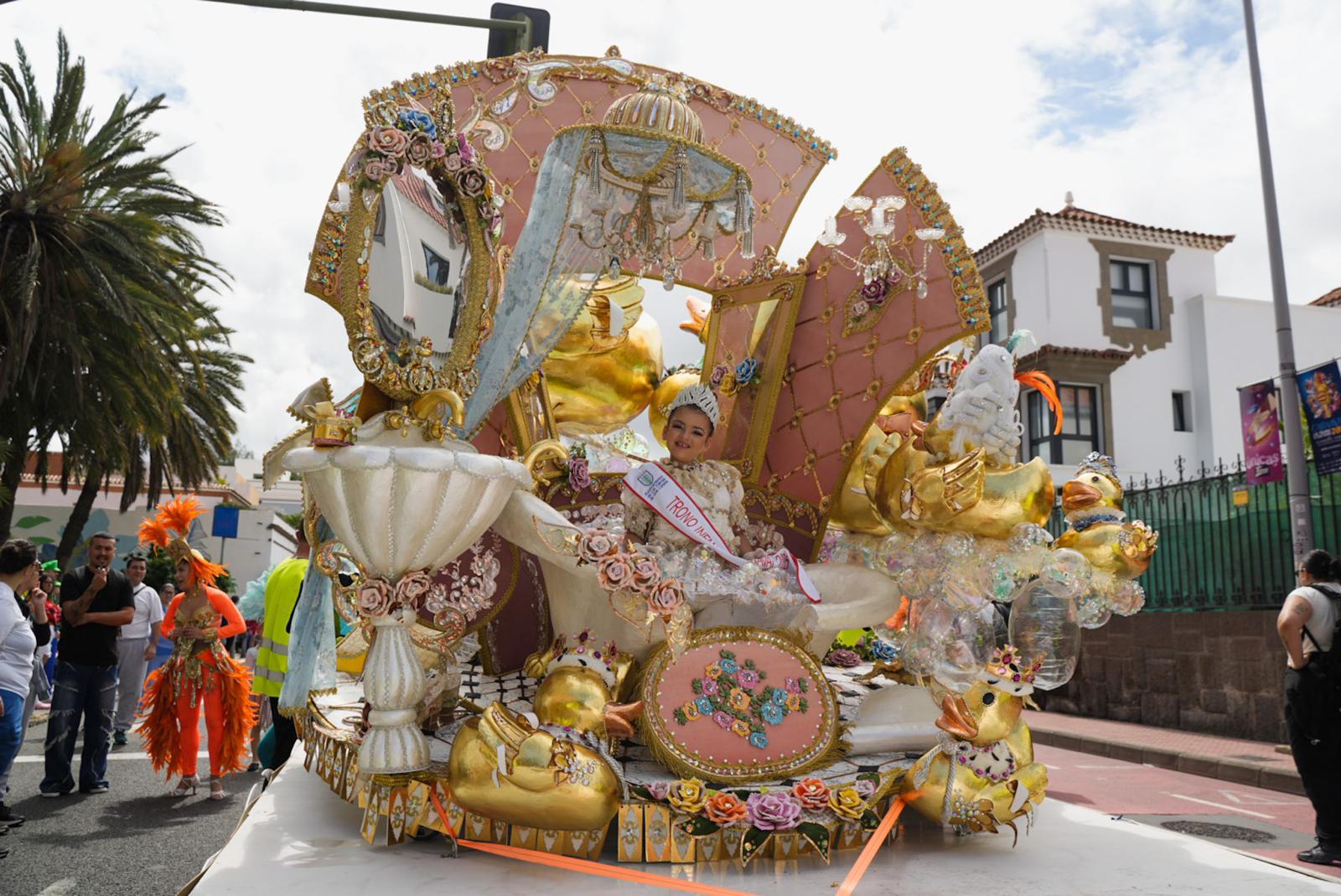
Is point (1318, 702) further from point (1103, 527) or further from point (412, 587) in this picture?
point (412, 587)

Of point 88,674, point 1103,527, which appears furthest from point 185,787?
point 1103,527

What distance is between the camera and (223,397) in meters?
18.8

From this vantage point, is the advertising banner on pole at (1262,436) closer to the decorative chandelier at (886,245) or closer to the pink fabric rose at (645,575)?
the decorative chandelier at (886,245)

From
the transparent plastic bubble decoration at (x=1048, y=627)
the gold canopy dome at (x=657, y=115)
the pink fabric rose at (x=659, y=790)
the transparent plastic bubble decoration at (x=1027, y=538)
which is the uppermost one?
the gold canopy dome at (x=657, y=115)

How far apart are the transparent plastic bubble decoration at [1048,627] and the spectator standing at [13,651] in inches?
200

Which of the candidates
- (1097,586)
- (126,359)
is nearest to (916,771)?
(1097,586)

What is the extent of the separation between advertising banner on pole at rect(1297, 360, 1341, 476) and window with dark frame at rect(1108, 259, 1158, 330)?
1286 centimetres

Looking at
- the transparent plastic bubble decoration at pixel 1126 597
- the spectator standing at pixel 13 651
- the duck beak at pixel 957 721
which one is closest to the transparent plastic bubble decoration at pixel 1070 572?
the transparent plastic bubble decoration at pixel 1126 597

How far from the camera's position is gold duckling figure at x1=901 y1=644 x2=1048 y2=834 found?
11.3 ft

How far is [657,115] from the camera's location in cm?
392

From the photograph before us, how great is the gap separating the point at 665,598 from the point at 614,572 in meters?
0.19

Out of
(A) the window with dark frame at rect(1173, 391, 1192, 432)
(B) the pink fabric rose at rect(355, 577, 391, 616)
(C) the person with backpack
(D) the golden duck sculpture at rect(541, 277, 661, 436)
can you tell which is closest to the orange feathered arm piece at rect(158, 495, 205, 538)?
(D) the golden duck sculpture at rect(541, 277, 661, 436)

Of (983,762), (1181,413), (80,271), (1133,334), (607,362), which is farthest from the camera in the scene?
(1181,413)

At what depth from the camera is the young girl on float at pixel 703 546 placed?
376 centimetres
